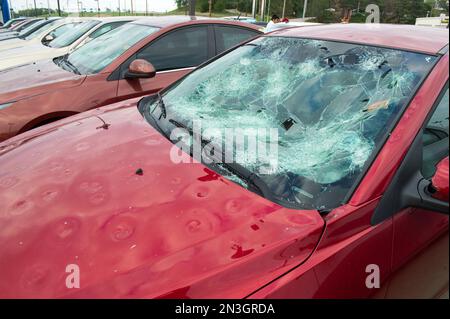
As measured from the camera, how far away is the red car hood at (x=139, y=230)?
1026mm

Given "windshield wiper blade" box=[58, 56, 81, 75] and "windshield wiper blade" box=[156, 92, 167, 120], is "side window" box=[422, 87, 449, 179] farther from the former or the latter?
"windshield wiper blade" box=[58, 56, 81, 75]

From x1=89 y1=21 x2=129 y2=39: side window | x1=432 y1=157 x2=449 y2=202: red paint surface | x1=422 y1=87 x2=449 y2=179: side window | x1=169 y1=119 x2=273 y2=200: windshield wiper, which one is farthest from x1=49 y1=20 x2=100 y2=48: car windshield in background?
x1=432 y1=157 x2=449 y2=202: red paint surface

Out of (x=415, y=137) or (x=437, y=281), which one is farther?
(x=415, y=137)

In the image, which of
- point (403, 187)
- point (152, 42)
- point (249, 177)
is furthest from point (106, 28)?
point (403, 187)

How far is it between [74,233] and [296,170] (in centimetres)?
82

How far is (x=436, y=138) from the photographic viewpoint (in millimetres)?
1509

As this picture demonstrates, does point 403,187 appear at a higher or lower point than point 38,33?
higher

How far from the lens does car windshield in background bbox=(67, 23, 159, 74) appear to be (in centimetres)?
354

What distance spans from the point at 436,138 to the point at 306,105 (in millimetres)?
551

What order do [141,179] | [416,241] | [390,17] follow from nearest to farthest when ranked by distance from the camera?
[416,241] < [141,179] < [390,17]

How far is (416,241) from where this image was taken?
1286 mm

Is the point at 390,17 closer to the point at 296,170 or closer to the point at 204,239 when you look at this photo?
the point at 296,170

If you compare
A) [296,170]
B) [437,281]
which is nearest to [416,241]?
[437,281]

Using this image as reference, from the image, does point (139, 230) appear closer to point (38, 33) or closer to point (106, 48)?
point (106, 48)
